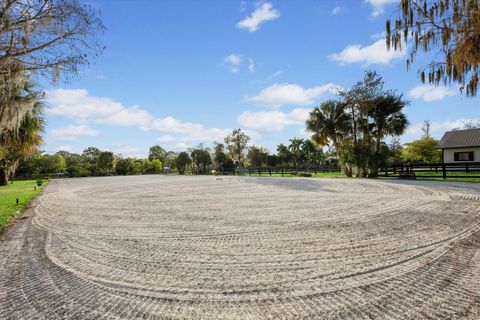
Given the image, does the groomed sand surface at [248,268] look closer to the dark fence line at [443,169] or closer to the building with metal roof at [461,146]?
the dark fence line at [443,169]

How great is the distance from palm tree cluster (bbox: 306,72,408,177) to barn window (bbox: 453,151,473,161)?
12.3 m

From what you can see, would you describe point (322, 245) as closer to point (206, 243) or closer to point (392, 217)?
point (206, 243)

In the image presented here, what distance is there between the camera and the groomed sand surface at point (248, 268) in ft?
7.63

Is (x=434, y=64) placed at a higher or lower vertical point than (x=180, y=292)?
higher

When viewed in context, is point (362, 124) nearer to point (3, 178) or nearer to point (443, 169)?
point (443, 169)

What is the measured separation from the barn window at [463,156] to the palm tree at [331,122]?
14.9 m

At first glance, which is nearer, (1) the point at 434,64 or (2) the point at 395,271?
(2) the point at 395,271

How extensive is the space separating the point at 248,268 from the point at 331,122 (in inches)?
870

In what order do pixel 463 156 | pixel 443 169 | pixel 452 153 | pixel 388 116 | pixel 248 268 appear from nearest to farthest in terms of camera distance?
pixel 248 268, pixel 443 169, pixel 388 116, pixel 463 156, pixel 452 153

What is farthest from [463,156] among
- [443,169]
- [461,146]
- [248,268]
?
[248,268]

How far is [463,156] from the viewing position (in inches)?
1066

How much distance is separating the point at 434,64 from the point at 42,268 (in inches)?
359

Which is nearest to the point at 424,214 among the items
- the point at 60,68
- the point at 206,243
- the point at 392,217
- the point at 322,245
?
the point at 392,217

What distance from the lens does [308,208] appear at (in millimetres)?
7258
